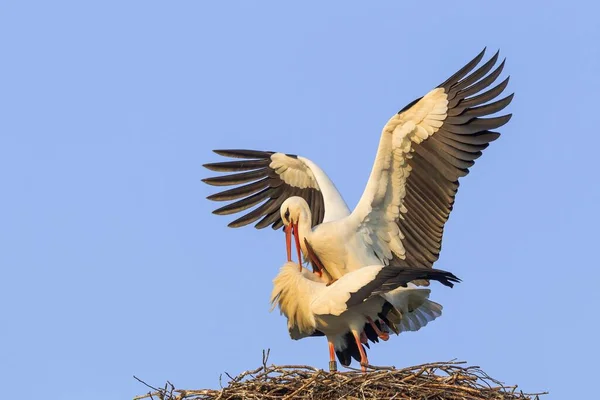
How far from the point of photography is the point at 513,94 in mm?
14391

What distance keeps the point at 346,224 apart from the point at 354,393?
251 cm

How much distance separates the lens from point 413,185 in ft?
47.2

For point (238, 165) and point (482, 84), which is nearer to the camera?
point (482, 84)

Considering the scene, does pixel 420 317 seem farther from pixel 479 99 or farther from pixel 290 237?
pixel 479 99

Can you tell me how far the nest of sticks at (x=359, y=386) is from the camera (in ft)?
39.7

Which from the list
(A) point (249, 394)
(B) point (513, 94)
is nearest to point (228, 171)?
(B) point (513, 94)

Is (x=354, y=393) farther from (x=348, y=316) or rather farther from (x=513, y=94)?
(x=513, y=94)

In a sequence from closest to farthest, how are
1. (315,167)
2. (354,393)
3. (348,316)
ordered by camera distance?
(354,393) < (348,316) < (315,167)

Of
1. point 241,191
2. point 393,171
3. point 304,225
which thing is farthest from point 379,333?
point 241,191

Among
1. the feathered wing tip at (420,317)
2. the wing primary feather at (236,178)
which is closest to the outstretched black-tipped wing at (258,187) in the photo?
the wing primary feather at (236,178)

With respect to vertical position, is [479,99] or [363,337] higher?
[479,99]

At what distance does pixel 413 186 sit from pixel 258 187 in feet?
6.69

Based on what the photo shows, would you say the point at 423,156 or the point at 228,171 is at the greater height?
the point at 228,171

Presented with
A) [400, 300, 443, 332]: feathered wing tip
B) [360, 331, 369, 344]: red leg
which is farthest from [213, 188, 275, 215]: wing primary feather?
[360, 331, 369, 344]: red leg
